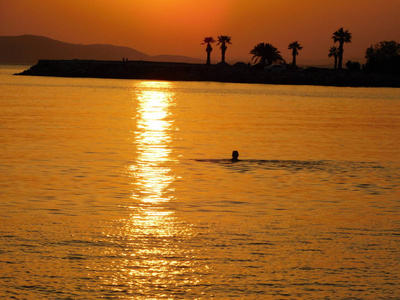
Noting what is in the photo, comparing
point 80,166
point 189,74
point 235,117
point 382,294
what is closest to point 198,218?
point 382,294

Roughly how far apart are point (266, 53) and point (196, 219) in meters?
168

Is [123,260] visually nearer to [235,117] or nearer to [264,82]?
[235,117]

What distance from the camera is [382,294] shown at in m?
11.9

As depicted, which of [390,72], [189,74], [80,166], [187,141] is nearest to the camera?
[80,166]

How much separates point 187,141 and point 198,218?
19639mm

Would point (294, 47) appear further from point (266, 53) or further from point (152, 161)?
point (152, 161)

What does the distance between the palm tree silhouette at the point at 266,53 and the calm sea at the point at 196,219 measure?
5806 inches

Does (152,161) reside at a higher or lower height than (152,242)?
lower

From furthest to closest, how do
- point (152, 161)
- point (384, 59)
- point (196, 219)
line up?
point (384, 59), point (152, 161), point (196, 219)

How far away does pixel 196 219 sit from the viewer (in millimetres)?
17156

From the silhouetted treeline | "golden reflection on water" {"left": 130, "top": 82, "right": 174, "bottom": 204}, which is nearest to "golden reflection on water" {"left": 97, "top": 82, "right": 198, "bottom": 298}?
"golden reflection on water" {"left": 130, "top": 82, "right": 174, "bottom": 204}

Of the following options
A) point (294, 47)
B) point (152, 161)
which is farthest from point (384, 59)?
point (152, 161)

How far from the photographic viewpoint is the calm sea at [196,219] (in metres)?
12.4

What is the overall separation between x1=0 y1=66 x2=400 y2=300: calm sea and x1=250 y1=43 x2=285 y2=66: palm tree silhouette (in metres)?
147
